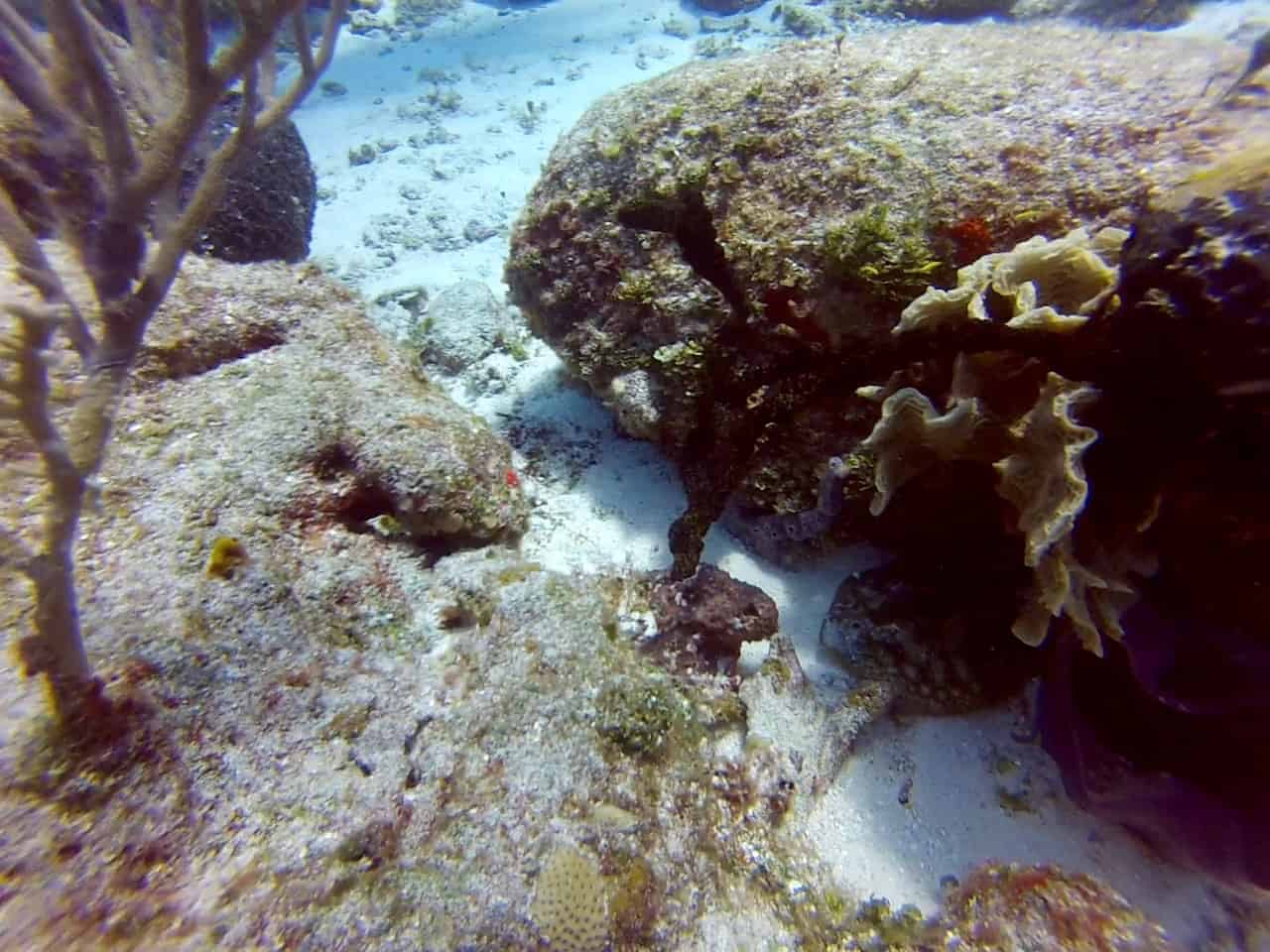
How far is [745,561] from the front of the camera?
347 cm

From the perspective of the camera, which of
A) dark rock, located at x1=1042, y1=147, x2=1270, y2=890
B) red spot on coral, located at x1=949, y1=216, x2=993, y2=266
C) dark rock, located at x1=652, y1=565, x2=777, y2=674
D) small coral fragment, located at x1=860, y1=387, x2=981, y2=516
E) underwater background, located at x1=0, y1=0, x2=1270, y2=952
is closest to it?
dark rock, located at x1=1042, y1=147, x2=1270, y2=890

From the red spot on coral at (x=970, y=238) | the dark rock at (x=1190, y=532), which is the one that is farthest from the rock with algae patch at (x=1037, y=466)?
the red spot on coral at (x=970, y=238)

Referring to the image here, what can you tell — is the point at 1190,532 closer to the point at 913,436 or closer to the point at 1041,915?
the point at 913,436

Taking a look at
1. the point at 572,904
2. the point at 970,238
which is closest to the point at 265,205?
the point at 970,238

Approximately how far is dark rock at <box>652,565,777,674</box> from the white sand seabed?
0.99 feet

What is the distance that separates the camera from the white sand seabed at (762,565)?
8.16 ft

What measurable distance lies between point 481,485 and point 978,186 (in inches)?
109

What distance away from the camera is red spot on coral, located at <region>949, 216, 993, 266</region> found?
8.98ft

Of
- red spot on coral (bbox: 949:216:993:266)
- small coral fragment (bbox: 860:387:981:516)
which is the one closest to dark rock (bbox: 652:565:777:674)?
small coral fragment (bbox: 860:387:981:516)

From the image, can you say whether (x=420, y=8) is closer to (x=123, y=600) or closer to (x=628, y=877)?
(x=123, y=600)

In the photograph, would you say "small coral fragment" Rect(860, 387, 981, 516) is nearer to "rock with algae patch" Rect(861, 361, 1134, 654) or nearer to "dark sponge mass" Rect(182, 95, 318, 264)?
"rock with algae patch" Rect(861, 361, 1134, 654)

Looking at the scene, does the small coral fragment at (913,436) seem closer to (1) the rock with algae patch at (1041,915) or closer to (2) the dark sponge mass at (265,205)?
(1) the rock with algae patch at (1041,915)

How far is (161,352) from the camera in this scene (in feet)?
9.47

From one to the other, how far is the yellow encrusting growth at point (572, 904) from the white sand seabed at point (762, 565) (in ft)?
3.48
